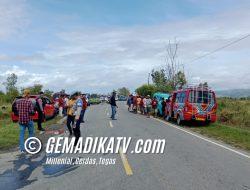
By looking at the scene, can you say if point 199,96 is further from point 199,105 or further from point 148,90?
point 148,90

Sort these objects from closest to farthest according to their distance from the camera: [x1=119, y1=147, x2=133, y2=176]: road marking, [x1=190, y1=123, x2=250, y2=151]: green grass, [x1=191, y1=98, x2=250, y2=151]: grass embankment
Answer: [x1=119, y1=147, x2=133, y2=176]: road marking < [x1=190, y1=123, x2=250, y2=151]: green grass < [x1=191, y1=98, x2=250, y2=151]: grass embankment

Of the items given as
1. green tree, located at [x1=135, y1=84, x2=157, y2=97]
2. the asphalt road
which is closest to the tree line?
green tree, located at [x1=135, y1=84, x2=157, y2=97]

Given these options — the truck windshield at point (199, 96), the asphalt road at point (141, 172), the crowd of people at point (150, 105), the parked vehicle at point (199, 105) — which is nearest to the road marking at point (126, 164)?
the asphalt road at point (141, 172)

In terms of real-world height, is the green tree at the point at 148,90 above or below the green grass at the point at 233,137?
above

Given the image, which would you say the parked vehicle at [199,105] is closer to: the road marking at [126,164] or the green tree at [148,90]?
the road marking at [126,164]

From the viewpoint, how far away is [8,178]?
853 centimetres

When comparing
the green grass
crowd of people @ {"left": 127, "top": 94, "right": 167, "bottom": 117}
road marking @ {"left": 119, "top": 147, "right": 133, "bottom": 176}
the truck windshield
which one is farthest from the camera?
crowd of people @ {"left": 127, "top": 94, "right": 167, "bottom": 117}

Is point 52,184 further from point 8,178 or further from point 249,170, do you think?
point 249,170

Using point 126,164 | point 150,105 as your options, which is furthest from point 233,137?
point 150,105

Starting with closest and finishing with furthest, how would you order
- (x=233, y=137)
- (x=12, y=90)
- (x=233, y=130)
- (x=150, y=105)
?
1. (x=233, y=137)
2. (x=233, y=130)
3. (x=150, y=105)
4. (x=12, y=90)

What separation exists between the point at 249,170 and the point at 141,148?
400cm

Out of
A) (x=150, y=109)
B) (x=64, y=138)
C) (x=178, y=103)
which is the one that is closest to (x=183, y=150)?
(x=64, y=138)

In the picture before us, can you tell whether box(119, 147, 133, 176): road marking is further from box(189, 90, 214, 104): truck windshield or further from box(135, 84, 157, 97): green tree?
box(135, 84, 157, 97): green tree

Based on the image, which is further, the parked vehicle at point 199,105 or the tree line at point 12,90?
the tree line at point 12,90
